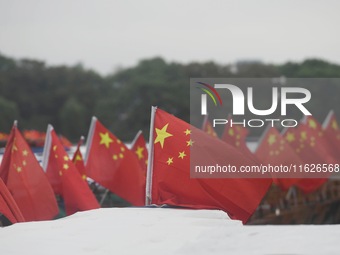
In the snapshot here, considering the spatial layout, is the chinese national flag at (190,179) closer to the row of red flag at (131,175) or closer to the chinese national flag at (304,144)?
the row of red flag at (131,175)

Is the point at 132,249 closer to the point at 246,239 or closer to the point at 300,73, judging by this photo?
the point at 246,239

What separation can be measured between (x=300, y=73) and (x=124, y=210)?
5089 centimetres

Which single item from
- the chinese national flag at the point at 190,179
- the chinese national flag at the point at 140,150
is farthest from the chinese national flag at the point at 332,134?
the chinese national flag at the point at 190,179

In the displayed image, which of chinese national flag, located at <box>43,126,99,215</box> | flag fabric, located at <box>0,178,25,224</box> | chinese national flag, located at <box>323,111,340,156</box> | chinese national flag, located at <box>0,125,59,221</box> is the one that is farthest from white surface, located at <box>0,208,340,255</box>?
chinese national flag, located at <box>323,111,340,156</box>

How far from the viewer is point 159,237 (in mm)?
4785

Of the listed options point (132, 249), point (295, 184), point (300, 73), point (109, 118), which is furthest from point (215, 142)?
point (300, 73)

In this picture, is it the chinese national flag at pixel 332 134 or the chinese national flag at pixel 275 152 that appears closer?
the chinese national flag at pixel 275 152

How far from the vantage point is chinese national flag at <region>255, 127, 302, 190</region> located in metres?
18.2

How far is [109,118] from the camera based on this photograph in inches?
1948

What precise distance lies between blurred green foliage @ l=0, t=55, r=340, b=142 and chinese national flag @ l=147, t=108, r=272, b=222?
123 feet

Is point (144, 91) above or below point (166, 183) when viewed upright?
below

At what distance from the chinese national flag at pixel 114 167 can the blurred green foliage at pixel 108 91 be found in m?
32.3

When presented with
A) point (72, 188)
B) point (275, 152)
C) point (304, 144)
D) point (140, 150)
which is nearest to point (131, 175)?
point (140, 150)

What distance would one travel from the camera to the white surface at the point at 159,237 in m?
4.35
